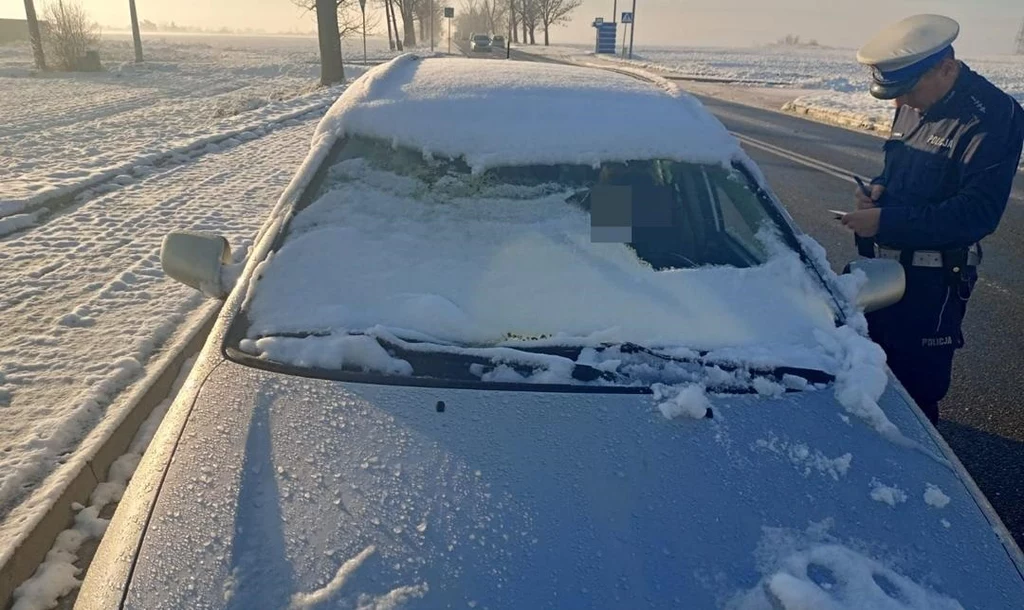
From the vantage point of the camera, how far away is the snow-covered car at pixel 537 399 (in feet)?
4.08

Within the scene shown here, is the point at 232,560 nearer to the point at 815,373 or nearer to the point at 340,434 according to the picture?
the point at 340,434

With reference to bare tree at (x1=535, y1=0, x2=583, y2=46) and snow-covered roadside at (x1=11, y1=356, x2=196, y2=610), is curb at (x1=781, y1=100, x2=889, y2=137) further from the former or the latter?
bare tree at (x1=535, y1=0, x2=583, y2=46)

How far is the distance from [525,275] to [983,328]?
3.87m

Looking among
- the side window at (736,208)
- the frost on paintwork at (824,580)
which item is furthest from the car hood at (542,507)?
the side window at (736,208)

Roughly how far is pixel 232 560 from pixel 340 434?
1.18 feet

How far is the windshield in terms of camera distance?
5.90 ft

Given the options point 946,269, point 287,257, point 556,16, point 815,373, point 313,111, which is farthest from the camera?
point 556,16

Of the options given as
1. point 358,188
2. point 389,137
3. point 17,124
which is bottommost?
point 17,124

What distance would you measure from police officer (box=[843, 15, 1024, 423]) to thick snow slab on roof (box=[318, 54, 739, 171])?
2.07 ft

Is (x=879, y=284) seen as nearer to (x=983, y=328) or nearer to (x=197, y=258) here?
(x=197, y=258)

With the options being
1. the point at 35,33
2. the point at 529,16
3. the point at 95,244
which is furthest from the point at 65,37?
the point at 529,16

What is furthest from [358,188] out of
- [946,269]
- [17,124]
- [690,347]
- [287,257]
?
[17,124]

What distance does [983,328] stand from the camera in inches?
174

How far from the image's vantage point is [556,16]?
72500 millimetres
